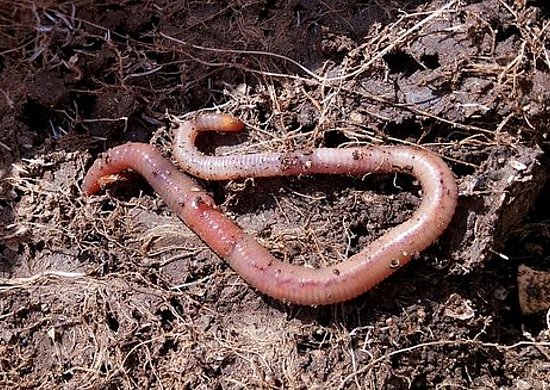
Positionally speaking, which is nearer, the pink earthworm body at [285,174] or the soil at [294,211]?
the pink earthworm body at [285,174]

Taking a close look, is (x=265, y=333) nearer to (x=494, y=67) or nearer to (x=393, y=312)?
(x=393, y=312)

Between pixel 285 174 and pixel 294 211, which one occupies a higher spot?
pixel 285 174

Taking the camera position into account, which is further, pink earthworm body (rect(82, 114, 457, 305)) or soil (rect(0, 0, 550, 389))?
soil (rect(0, 0, 550, 389))
